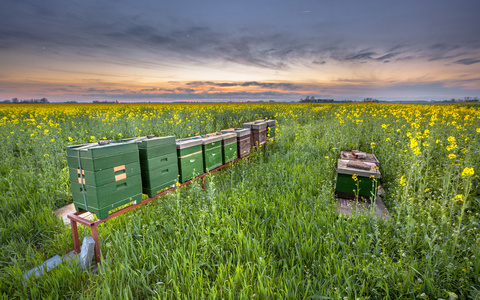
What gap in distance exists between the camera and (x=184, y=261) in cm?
267

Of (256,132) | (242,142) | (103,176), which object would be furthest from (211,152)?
(256,132)

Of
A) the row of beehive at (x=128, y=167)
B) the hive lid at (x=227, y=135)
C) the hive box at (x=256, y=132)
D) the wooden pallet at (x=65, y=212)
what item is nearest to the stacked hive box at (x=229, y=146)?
the hive lid at (x=227, y=135)

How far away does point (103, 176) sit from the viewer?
3.08 metres

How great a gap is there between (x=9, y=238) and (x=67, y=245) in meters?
1.17

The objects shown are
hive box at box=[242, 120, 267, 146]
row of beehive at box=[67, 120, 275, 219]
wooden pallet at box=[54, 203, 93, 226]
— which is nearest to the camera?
row of beehive at box=[67, 120, 275, 219]

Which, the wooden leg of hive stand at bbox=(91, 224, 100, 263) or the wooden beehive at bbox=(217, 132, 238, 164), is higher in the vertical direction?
the wooden beehive at bbox=(217, 132, 238, 164)

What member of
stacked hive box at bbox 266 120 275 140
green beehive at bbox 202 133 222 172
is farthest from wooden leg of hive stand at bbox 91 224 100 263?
stacked hive box at bbox 266 120 275 140

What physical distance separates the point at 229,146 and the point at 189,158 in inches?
67.7

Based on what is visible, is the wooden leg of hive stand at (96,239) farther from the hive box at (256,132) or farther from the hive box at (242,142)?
the hive box at (256,132)

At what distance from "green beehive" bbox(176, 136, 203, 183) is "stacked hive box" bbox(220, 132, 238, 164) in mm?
1036

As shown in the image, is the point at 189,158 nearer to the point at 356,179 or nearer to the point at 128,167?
the point at 128,167

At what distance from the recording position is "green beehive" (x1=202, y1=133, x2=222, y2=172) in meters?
5.17

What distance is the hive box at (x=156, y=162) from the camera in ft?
12.4

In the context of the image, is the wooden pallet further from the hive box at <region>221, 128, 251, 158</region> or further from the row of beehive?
the hive box at <region>221, 128, 251, 158</region>
